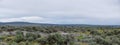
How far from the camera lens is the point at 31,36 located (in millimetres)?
21703

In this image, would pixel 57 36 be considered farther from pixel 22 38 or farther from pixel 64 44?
pixel 22 38

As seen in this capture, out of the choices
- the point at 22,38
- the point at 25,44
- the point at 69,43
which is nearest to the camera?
the point at 25,44

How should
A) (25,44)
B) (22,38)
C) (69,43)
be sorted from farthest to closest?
1. (22,38)
2. (69,43)
3. (25,44)

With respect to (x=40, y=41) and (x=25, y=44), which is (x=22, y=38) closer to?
(x=40, y=41)

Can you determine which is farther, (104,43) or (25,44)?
(104,43)

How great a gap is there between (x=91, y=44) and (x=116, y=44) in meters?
1.74

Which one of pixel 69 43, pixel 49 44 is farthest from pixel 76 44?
pixel 49 44

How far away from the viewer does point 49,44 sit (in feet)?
62.0

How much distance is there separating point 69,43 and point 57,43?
835 millimetres

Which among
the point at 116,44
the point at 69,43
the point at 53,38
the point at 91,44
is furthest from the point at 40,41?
the point at 116,44

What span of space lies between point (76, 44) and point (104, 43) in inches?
104

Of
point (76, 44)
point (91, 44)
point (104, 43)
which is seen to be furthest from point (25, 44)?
point (104, 43)

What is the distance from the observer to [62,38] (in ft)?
64.4

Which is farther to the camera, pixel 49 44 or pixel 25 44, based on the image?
pixel 49 44
